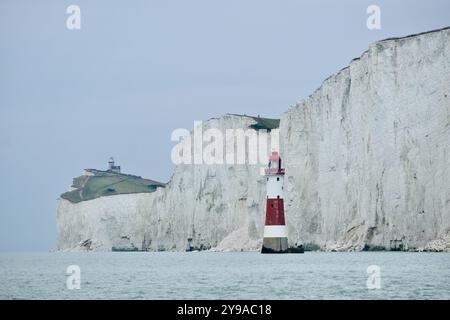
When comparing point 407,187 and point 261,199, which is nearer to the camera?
point 407,187

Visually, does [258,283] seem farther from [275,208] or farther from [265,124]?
[265,124]

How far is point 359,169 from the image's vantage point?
54594mm

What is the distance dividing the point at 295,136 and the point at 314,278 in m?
33.1

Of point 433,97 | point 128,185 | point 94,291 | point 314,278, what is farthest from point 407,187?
point 128,185

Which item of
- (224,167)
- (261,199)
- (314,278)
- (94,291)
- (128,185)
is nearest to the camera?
(94,291)

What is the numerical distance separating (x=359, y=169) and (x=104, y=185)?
53251mm

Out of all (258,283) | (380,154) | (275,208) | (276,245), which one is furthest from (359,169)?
(258,283)

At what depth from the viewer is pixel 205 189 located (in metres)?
75.2

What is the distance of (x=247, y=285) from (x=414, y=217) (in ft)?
74.2

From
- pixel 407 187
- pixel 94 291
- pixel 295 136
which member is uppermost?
pixel 295 136

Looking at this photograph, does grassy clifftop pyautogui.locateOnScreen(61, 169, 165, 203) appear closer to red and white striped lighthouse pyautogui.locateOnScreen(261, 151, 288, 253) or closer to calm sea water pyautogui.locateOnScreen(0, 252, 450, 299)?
red and white striped lighthouse pyautogui.locateOnScreen(261, 151, 288, 253)

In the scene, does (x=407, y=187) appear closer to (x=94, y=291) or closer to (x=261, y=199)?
(x=261, y=199)

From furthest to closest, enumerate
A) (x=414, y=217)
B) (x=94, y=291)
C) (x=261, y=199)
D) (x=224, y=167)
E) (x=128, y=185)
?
(x=128, y=185) → (x=224, y=167) → (x=261, y=199) → (x=414, y=217) → (x=94, y=291)

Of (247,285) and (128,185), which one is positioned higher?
(128,185)
